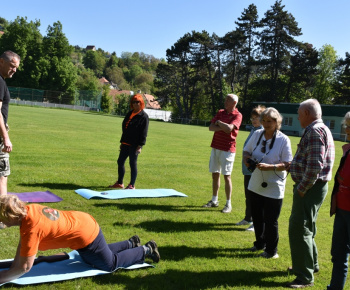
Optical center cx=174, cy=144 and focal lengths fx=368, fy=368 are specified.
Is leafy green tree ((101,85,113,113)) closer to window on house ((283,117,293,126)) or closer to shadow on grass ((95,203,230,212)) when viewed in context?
window on house ((283,117,293,126))

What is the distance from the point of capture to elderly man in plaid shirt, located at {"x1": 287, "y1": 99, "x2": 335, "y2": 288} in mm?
3830

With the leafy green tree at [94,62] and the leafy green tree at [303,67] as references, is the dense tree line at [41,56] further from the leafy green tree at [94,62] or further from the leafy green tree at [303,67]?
the leafy green tree at [94,62]

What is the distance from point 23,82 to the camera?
73.0 meters

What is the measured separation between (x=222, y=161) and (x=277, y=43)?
54.1 m

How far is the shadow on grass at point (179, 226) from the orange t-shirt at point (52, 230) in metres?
2.09

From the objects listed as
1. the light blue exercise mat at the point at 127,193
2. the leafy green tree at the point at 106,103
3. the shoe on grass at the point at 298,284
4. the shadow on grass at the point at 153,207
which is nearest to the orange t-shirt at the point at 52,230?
the shoe on grass at the point at 298,284

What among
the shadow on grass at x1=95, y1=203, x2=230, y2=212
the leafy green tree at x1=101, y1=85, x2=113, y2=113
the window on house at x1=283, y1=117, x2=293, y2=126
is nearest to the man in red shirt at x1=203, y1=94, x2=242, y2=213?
the shadow on grass at x1=95, y1=203, x2=230, y2=212

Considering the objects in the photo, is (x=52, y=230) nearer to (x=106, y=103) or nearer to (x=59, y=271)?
(x=59, y=271)

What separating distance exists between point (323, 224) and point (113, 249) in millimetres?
4273

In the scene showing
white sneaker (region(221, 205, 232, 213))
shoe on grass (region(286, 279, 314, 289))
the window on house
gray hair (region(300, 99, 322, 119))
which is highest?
the window on house

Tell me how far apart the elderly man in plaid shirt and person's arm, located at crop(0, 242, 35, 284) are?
8.86 ft

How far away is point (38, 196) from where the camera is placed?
6.86m

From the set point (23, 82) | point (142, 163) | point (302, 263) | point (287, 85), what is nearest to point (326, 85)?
point (287, 85)

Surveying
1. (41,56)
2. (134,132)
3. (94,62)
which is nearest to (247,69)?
(41,56)
